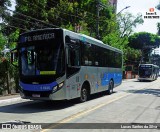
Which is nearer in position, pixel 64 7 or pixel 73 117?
pixel 73 117

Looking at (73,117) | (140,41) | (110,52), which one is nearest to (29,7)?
(110,52)

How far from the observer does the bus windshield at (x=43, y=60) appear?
12.7 m

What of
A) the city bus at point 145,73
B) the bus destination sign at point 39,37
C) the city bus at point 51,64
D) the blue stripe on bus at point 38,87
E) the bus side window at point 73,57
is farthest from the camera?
the city bus at point 145,73

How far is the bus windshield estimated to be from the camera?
41.5 ft

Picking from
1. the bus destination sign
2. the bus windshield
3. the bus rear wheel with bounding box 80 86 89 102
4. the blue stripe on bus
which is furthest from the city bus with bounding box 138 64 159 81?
the blue stripe on bus

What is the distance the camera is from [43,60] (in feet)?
42.1

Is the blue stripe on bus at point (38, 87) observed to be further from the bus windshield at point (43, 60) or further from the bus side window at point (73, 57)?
the bus side window at point (73, 57)

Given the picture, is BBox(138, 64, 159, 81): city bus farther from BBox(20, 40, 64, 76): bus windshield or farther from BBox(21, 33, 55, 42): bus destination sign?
BBox(20, 40, 64, 76): bus windshield

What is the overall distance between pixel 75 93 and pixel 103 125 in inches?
188

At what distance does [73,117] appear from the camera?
34.9 feet

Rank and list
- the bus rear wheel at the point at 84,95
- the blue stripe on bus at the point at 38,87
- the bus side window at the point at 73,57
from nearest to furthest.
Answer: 1. the blue stripe on bus at the point at 38,87
2. the bus side window at the point at 73,57
3. the bus rear wheel at the point at 84,95

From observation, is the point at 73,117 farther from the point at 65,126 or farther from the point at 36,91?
the point at 36,91

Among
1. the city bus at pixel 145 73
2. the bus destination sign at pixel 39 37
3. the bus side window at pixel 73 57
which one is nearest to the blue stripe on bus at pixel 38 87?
the bus side window at pixel 73 57

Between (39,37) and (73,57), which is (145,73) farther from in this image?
(39,37)
